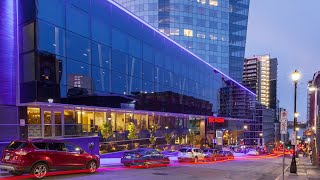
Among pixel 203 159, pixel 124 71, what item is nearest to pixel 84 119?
pixel 124 71

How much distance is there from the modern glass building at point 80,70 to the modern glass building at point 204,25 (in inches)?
2237

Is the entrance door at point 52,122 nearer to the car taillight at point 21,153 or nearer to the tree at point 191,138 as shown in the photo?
the car taillight at point 21,153

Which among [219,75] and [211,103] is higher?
[219,75]

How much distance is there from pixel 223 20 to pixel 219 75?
39.3m

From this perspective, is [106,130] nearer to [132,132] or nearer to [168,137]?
[132,132]

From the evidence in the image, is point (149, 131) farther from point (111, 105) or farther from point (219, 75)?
point (219, 75)

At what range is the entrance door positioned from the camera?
2897 cm

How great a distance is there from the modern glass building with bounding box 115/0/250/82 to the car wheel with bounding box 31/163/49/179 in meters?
92.1

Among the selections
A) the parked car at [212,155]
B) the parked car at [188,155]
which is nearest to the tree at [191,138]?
the parked car at [212,155]

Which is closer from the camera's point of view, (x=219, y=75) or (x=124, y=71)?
(x=124, y=71)

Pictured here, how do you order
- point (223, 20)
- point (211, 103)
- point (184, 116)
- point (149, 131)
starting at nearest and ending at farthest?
point (149, 131) → point (184, 116) → point (211, 103) → point (223, 20)

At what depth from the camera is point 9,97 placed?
26.5 meters

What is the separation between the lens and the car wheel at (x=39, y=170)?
17.9 meters

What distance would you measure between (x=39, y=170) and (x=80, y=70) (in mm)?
14573
